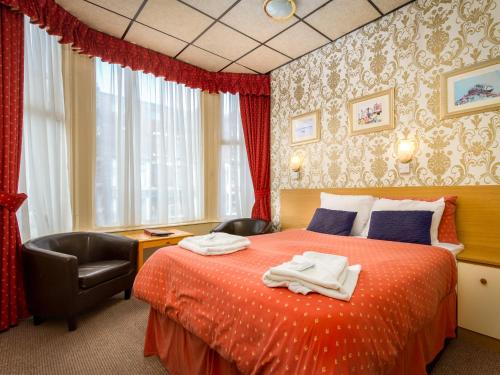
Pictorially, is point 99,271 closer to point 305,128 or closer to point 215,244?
point 215,244

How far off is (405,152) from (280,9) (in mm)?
1842

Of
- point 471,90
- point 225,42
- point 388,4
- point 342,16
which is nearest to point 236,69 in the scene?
point 225,42

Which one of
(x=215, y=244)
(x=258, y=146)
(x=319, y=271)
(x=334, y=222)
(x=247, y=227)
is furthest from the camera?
(x=258, y=146)

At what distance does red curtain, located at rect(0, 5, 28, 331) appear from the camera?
7.04ft

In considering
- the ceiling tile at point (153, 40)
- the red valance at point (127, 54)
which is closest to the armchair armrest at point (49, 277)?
the red valance at point (127, 54)

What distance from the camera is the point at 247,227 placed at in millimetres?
3652

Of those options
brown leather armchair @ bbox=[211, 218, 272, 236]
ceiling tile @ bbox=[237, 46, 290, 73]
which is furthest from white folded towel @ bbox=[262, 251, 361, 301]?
ceiling tile @ bbox=[237, 46, 290, 73]

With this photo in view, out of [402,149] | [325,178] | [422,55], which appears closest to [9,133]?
[325,178]

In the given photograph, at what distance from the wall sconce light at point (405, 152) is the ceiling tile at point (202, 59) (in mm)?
2508

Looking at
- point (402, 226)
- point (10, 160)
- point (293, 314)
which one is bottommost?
point (293, 314)

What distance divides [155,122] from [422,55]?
309cm

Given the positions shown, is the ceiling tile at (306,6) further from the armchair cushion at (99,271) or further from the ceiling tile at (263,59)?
the armchair cushion at (99,271)

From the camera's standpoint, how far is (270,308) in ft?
3.37

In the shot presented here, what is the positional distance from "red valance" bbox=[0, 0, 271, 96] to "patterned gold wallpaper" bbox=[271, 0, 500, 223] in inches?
31.6
